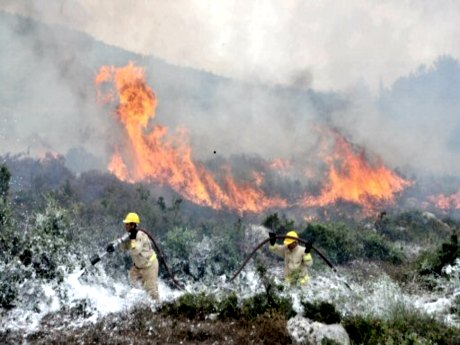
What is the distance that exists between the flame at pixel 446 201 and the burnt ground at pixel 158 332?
36.5m

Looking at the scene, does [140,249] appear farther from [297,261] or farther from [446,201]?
[446,201]

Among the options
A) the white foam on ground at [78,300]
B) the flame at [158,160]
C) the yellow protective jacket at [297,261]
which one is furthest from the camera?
the flame at [158,160]

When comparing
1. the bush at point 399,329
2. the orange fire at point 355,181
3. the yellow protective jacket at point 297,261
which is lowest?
the bush at point 399,329

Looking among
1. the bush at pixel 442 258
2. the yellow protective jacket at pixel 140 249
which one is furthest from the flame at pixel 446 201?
the yellow protective jacket at pixel 140 249

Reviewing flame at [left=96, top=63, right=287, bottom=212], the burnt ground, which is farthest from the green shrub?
flame at [left=96, top=63, right=287, bottom=212]

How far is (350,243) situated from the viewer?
788 inches

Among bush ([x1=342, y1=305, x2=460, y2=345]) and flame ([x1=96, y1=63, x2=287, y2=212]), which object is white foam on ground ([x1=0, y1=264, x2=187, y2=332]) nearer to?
bush ([x1=342, y1=305, x2=460, y2=345])

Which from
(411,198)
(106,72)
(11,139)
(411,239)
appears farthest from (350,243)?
(11,139)

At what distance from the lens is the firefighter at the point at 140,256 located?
9.25m

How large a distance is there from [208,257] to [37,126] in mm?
28832

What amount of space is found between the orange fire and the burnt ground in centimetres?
2683

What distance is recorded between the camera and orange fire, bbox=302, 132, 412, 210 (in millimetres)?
34125

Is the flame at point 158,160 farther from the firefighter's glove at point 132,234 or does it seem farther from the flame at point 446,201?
the firefighter's glove at point 132,234

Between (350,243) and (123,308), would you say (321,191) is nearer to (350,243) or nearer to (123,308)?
(350,243)
